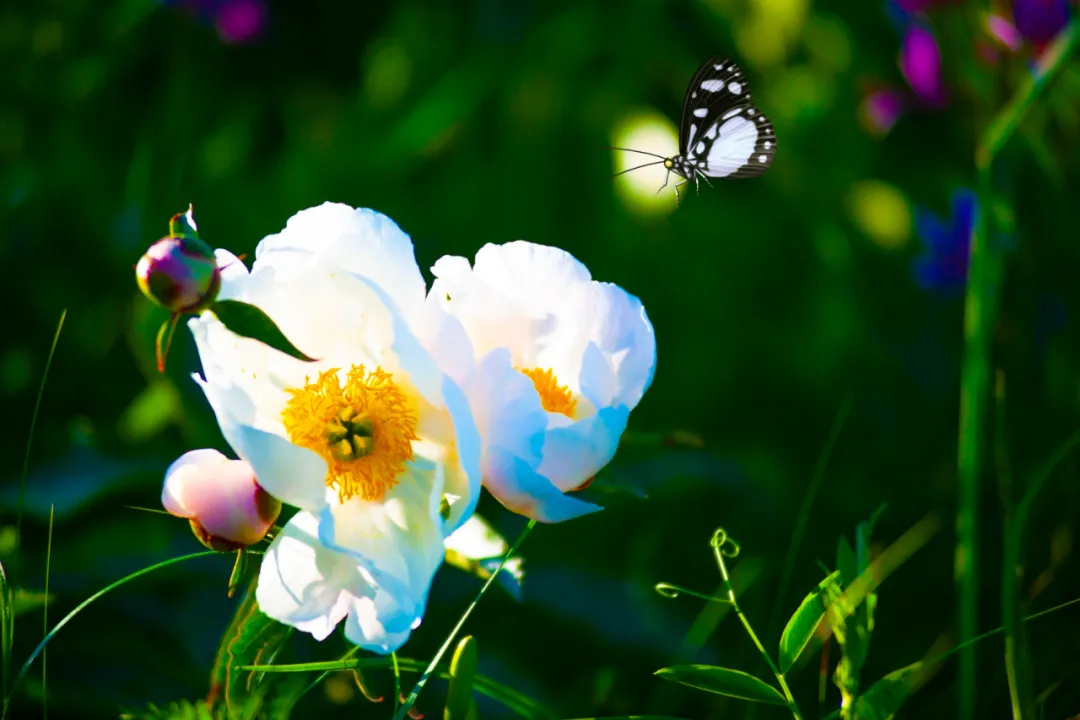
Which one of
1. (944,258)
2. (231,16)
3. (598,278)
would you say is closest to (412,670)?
(598,278)

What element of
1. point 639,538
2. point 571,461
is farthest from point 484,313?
point 639,538

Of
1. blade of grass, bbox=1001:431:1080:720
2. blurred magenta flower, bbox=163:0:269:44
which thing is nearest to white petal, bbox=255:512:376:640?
blade of grass, bbox=1001:431:1080:720

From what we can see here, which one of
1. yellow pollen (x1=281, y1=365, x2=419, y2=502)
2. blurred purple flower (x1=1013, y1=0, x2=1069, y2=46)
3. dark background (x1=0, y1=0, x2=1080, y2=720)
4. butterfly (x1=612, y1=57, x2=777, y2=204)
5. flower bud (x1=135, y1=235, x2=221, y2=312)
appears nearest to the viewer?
flower bud (x1=135, y1=235, x2=221, y2=312)

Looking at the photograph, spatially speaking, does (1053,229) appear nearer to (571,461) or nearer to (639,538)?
(639,538)

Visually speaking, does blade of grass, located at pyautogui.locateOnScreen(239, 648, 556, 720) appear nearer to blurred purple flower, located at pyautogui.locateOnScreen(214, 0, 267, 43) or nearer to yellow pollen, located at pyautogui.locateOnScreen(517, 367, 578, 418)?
yellow pollen, located at pyautogui.locateOnScreen(517, 367, 578, 418)

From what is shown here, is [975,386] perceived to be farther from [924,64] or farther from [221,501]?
[924,64]


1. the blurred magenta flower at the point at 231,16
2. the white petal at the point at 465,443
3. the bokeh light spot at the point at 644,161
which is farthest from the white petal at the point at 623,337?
the blurred magenta flower at the point at 231,16
